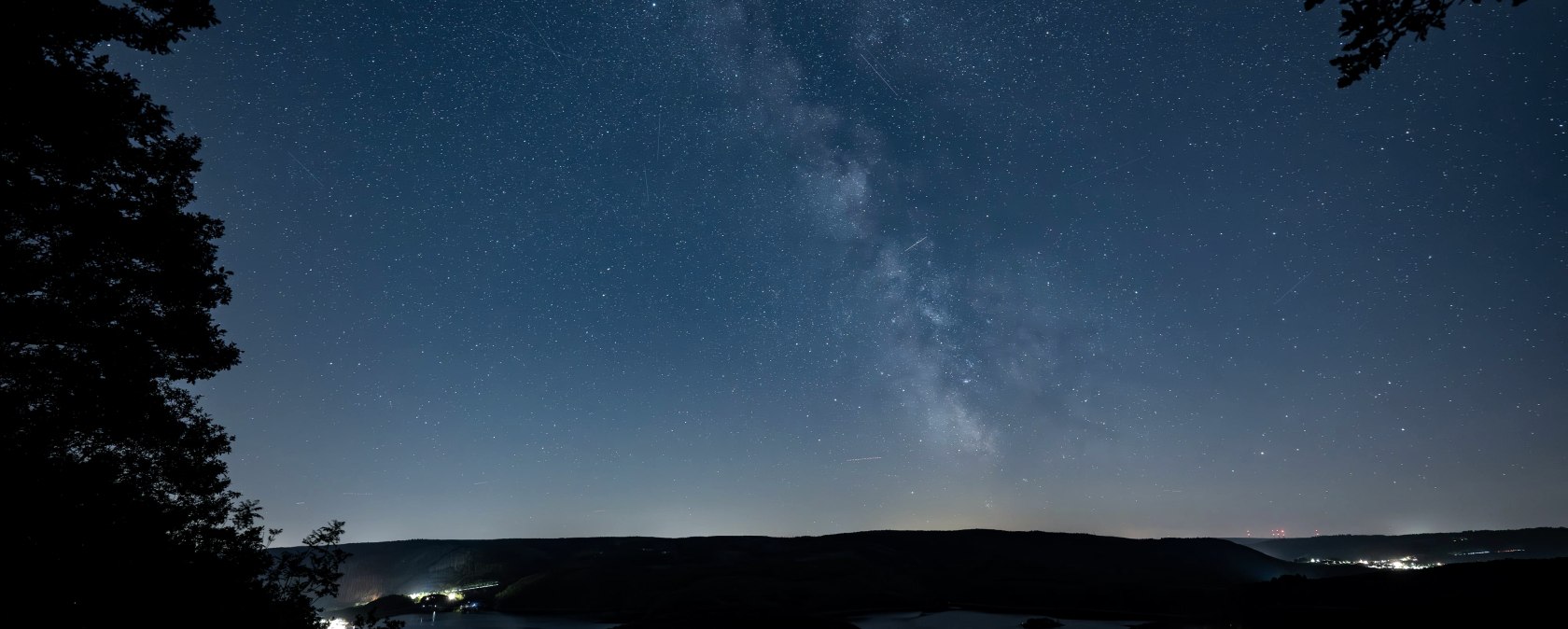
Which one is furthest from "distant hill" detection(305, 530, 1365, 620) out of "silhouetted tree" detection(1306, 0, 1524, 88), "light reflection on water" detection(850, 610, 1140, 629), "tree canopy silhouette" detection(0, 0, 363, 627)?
"silhouetted tree" detection(1306, 0, 1524, 88)

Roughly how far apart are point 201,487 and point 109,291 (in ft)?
13.3

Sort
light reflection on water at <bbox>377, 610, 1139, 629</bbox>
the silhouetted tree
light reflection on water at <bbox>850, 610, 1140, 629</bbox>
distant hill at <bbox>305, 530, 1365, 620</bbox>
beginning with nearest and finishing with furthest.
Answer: the silhouetted tree, light reflection on water at <bbox>850, 610, 1140, 629</bbox>, light reflection on water at <bbox>377, 610, 1139, 629</bbox>, distant hill at <bbox>305, 530, 1365, 620</bbox>

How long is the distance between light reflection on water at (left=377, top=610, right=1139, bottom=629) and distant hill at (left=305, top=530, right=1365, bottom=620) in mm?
5433

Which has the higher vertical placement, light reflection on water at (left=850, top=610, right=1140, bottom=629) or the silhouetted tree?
the silhouetted tree

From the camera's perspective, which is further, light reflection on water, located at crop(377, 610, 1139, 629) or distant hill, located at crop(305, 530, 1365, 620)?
distant hill, located at crop(305, 530, 1365, 620)

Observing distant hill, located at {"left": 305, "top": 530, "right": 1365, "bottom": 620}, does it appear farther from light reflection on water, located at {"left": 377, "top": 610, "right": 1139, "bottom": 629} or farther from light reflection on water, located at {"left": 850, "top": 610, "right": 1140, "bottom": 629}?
light reflection on water, located at {"left": 850, "top": 610, "right": 1140, "bottom": 629}

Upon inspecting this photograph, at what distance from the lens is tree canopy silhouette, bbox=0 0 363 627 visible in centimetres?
812

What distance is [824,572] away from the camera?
102 metres

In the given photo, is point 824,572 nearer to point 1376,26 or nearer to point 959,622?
point 959,622

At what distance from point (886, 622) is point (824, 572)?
2212 cm

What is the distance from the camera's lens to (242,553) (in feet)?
32.4

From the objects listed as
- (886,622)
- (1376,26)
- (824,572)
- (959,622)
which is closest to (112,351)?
(1376,26)

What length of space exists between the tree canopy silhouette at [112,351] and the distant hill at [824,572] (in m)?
71.1

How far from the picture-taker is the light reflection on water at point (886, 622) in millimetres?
77000
